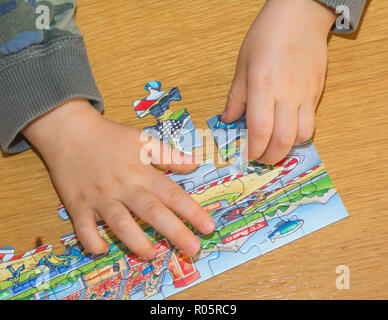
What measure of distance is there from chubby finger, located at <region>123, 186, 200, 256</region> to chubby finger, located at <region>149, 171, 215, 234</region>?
12 millimetres

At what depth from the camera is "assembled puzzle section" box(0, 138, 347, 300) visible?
70 centimetres

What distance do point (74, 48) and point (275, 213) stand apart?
1.63 feet

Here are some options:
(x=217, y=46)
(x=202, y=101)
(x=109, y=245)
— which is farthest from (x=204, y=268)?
(x=217, y=46)

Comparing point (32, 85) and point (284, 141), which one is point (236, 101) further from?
point (32, 85)

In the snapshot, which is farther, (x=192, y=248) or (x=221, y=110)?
(x=221, y=110)

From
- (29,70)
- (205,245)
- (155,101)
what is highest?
(29,70)

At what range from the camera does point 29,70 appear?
2.39 feet

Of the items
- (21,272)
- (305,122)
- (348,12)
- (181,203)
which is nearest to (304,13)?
(348,12)

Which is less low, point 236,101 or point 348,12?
point 348,12

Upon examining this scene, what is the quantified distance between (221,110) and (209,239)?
0.84 feet

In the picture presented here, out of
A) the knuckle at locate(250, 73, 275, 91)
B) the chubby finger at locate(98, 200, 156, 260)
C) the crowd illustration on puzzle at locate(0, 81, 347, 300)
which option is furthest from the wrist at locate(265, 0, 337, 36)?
the chubby finger at locate(98, 200, 156, 260)

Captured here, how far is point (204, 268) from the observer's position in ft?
2.29

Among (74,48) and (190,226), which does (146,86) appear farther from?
(190,226)
